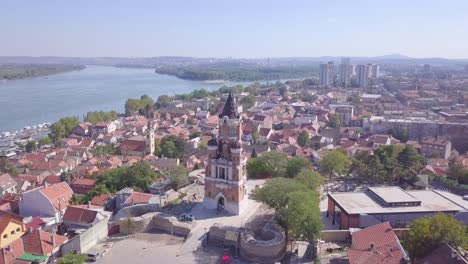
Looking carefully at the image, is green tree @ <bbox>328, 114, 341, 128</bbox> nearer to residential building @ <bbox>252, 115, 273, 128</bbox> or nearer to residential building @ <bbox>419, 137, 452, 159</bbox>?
residential building @ <bbox>252, 115, 273, 128</bbox>

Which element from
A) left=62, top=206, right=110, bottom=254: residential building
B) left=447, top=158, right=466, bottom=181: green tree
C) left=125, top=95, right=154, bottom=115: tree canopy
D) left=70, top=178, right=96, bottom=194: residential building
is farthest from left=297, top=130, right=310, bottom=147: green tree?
left=125, top=95, right=154, bottom=115: tree canopy

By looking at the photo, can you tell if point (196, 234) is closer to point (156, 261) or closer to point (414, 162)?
point (156, 261)

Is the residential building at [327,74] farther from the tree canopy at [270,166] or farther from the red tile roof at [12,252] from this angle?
the red tile roof at [12,252]

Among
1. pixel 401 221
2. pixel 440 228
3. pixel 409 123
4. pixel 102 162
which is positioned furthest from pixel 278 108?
pixel 440 228

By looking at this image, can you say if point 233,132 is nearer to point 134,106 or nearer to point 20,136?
point 20,136

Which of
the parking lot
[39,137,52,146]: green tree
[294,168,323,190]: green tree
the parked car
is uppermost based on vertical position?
[294,168,323,190]: green tree

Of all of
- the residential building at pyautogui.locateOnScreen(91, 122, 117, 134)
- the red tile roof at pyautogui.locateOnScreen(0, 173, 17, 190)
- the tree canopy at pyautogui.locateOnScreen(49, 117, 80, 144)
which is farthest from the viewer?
the residential building at pyautogui.locateOnScreen(91, 122, 117, 134)

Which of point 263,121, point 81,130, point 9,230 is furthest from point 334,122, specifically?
point 9,230
